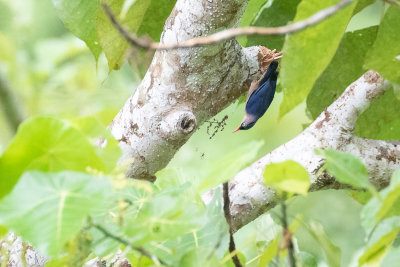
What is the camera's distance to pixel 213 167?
33 cm

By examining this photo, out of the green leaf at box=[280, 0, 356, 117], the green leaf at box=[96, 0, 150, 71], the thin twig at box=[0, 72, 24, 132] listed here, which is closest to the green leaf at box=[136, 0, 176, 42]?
the green leaf at box=[96, 0, 150, 71]

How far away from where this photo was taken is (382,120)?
740 millimetres

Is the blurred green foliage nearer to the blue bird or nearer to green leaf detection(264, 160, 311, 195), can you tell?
green leaf detection(264, 160, 311, 195)

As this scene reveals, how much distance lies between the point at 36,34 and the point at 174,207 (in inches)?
109

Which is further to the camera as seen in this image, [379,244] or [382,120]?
[382,120]

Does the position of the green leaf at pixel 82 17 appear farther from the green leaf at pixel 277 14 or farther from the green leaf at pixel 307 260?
the green leaf at pixel 307 260

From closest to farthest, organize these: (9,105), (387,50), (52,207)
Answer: (52,207), (387,50), (9,105)

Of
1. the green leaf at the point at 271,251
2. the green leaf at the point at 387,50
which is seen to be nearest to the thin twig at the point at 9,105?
the green leaf at the point at 387,50

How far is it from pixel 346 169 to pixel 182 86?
0.35 metres

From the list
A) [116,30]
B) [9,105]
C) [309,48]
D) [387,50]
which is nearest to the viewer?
[309,48]

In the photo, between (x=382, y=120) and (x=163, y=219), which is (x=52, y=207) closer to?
(x=163, y=219)

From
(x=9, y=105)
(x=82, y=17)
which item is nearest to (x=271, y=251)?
(x=82, y=17)

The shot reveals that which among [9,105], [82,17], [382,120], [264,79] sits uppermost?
[82,17]

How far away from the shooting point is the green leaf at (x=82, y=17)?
0.66m
